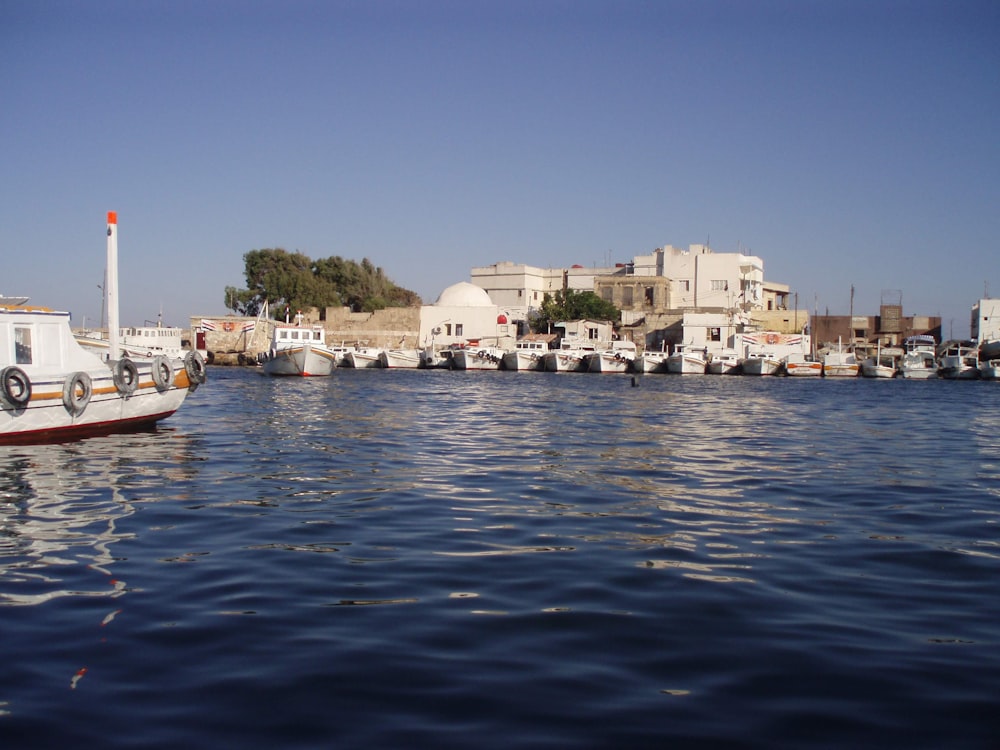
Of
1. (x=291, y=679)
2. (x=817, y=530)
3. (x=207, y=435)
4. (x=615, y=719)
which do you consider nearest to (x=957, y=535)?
(x=817, y=530)

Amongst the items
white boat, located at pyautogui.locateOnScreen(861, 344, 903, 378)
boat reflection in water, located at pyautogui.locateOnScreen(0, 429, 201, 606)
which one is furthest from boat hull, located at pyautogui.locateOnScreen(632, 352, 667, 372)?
boat reflection in water, located at pyautogui.locateOnScreen(0, 429, 201, 606)

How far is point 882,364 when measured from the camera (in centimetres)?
8069

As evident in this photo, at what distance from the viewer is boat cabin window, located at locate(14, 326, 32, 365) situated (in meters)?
18.3

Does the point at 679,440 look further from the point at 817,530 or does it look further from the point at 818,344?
the point at 818,344

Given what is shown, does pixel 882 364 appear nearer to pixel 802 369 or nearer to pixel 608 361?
pixel 802 369

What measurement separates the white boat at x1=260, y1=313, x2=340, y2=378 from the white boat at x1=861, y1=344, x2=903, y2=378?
1716 inches

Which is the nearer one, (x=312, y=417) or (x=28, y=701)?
(x=28, y=701)

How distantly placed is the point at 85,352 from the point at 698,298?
3071 inches

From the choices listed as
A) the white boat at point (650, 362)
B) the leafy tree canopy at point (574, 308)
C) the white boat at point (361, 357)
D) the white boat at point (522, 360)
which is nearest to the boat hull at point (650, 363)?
the white boat at point (650, 362)

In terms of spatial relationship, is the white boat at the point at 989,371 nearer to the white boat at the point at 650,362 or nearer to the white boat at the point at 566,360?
the white boat at the point at 650,362

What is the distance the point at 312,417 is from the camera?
1001 inches

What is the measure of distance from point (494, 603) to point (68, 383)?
13753 mm

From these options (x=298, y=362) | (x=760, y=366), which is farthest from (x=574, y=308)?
(x=298, y=362)

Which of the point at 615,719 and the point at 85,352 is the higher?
the point at 85,352
